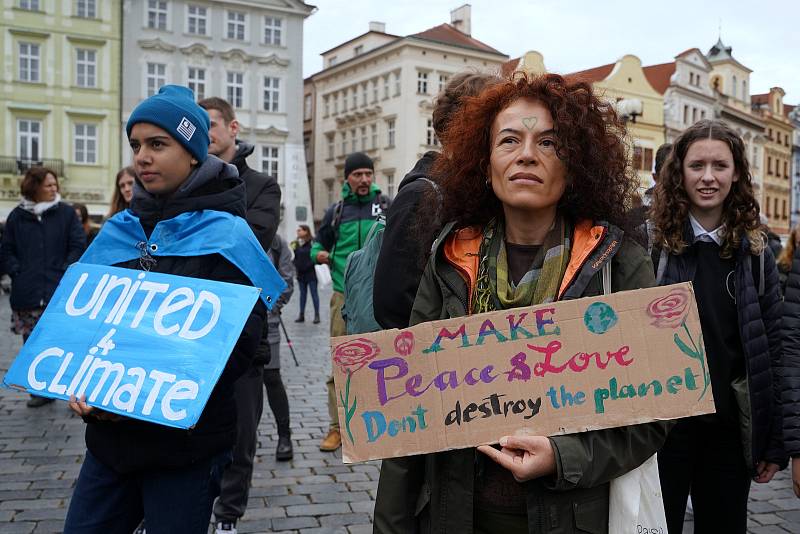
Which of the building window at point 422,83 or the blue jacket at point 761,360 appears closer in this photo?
the blue jacket at point 761,360

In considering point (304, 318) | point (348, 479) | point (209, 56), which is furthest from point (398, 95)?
point (348, 479)

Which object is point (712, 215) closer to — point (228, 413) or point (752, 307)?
point (752, 307)

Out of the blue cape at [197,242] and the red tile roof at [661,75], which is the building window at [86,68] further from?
the blue cape at [197,242]

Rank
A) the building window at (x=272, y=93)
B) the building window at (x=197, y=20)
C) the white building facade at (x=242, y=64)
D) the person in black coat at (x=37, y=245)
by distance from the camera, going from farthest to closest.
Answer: the building window at (x=272, y=93) → the building window at (x=197, y=20) → the white building facade at (x=242, y=64) → the person in black coat at (x=37, y=245)

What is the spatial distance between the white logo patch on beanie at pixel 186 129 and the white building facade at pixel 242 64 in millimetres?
38535

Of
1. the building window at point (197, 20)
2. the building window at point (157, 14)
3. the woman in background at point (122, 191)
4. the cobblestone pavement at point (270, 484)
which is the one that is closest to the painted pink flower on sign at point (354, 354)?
the cobblestone pavement at point (270, 484)

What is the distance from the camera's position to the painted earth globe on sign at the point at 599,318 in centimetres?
201

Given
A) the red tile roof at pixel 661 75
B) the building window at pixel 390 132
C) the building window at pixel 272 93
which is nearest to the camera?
the building window at pixel 272 93

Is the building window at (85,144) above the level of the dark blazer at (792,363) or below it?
above

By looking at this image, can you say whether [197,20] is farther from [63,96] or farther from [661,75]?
[661,75]

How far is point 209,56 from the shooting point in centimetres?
4188

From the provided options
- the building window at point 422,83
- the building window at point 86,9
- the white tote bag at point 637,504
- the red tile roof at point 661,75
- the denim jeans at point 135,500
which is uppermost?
the red tile roof at point 661,75

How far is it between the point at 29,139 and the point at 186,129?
39455 mm

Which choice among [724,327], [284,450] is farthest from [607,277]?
[284,450]
